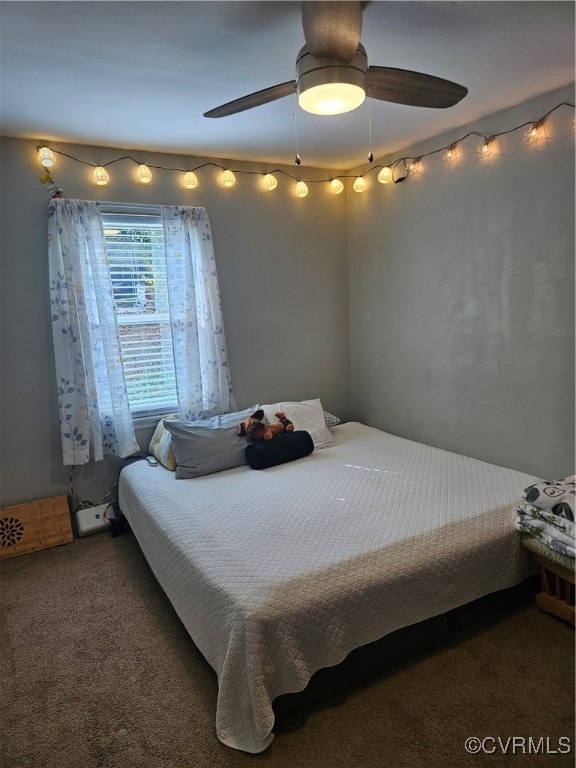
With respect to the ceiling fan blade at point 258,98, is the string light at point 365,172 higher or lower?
higher

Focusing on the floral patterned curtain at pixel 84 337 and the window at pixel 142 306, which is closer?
the floral patterned curtain at pixel 84 337

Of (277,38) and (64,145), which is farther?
(64,145)

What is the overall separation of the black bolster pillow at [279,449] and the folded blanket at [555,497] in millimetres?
1344

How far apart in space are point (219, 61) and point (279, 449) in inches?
79.5

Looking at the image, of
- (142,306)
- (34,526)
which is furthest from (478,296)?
(34,526)

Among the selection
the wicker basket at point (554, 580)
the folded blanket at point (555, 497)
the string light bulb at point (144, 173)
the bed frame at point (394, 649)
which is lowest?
the bed frame at point (394, 649)

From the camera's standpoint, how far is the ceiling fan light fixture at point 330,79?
151cm

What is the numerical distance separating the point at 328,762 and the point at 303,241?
10.6ft

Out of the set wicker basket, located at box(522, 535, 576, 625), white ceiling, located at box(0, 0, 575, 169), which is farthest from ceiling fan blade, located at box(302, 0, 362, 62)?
wicker basket, located at box(522, 535, 576, 625)

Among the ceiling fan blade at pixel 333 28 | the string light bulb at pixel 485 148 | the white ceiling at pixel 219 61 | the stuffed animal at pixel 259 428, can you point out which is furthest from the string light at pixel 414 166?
the stuffed animal at pixel 259 428

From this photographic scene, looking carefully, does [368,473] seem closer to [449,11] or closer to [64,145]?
[449,11]

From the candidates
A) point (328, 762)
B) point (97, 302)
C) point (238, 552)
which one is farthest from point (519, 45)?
point (328, 762)

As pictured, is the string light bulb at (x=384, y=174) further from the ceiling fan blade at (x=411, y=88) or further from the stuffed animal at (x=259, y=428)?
the stuffed animal at (x=259, y=428)

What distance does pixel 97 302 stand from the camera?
9.82 feet
